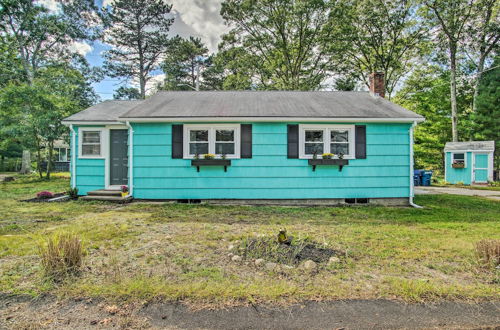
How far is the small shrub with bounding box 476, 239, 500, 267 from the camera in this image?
2953 mm

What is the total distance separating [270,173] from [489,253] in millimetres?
5081

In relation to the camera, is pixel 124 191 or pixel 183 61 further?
pixel 183 61

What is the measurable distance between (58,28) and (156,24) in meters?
7.38

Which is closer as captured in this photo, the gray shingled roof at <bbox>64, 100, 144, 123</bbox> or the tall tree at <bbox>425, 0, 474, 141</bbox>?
the gray shingled roof at <bbox>64, 100, 144, 123</bbox>

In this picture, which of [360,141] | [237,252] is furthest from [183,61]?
[237,252]

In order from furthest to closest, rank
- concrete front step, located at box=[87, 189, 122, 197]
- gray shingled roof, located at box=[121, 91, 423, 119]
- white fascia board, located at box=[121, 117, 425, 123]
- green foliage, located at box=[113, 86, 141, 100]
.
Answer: green foliage, located at box=[113, 86, 141, 100] < concrete front step, located at box=[87, 189, 122, 197] < gray shingled roof, located at box=[121, 91, 423, 119] < white fascia board, located at box=[121, 117, 425, 123]

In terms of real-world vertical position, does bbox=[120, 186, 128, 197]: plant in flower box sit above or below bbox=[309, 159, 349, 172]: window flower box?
below

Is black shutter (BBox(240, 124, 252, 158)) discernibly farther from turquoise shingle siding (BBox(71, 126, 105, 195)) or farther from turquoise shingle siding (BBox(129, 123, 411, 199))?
turquoise shingle siding (BBox(71, 126, 105, 195))

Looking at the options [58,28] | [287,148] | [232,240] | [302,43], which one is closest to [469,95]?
[302,43]

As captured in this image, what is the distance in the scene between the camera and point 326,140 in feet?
24.4

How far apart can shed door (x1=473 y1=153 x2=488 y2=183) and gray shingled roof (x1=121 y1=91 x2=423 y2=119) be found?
10051 mm

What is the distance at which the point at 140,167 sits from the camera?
7.56 meters

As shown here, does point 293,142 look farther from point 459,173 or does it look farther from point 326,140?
point 459,173

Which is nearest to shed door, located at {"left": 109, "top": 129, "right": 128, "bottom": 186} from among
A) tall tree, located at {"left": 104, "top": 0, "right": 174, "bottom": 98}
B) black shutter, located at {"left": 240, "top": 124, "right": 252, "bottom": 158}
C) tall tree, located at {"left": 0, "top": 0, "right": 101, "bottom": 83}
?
black shutter, located at {"left": 240, "top": 124, "right": 252, "bottom": 158}
